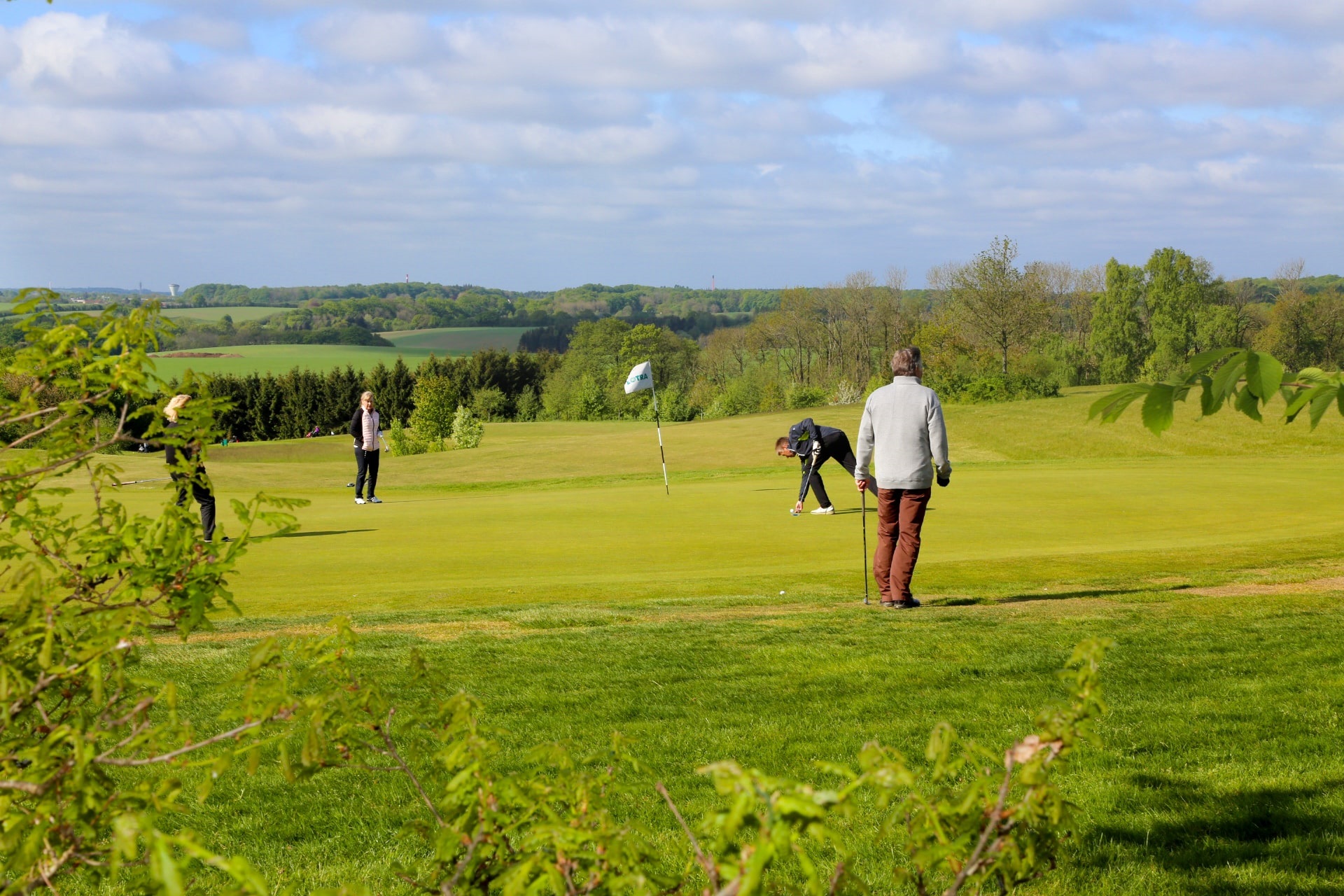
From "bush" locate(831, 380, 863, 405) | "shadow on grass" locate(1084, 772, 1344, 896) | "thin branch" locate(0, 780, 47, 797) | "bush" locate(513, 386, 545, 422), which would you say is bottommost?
"bush" locate(513, 386, 545, 422)

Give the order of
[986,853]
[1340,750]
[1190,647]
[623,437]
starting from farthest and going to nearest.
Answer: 1. [623,437]
2. [1190,647]
3. [1340,750]
4. [986,853]

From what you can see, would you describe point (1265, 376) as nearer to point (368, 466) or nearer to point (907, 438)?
point (907, 438)

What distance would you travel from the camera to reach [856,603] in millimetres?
10523

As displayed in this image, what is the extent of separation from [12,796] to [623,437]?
139 feet

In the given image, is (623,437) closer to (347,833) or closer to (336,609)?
(336,609)

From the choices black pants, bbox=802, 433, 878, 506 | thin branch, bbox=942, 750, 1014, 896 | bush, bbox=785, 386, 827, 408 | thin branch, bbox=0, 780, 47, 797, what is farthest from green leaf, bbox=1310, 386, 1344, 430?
bush, bbox=785, 386, 827, 408

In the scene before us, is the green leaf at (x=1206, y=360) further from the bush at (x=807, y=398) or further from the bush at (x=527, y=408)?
the bush at (x=527, y=408)

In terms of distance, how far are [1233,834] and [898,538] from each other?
596 cm

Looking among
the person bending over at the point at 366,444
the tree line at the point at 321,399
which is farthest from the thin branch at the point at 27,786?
the tree line at the point at 321,399

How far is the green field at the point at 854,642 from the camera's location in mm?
4750

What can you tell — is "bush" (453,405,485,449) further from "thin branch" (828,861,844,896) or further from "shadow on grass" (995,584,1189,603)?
"thin branch" (828,861,844,896)

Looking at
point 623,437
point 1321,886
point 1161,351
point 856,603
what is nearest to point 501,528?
point 856,603

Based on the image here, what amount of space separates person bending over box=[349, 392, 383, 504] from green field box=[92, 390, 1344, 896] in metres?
0.93

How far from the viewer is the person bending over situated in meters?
21.3
